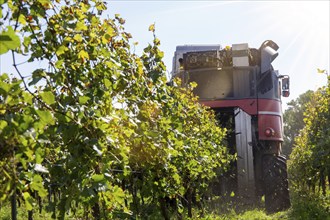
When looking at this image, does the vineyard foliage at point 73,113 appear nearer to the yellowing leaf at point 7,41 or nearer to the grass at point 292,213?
the yellowing leaf at point 7,41

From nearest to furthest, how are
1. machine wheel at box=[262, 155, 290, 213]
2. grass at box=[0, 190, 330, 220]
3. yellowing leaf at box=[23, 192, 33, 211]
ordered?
yellowing leaf at box=[23, 192, 33, 211] → grass at box=[0, 190, 330, 220] → machine wheel at box=[262, 155, 290, 213]

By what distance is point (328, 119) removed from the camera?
8414 millimetres

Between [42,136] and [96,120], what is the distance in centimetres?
60

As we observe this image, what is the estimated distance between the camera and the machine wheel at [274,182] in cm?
940

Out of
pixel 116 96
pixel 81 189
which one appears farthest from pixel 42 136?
pixel 116 96

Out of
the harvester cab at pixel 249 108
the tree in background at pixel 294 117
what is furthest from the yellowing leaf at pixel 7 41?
the tree in background at pixel 294 117

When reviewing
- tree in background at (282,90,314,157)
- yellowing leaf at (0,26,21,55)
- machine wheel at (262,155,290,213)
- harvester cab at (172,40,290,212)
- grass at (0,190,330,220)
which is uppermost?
tree in background at (282,90,314,157)

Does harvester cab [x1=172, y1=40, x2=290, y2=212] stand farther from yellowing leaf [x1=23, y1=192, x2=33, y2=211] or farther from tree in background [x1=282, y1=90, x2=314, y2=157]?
tree in background [x1=282, y1=90, x2=314, y2=157]

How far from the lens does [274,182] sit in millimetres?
9398

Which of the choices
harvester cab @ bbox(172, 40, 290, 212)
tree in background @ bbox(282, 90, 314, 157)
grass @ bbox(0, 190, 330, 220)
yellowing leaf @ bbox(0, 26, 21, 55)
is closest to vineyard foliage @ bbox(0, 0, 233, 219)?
yellowing leaf @ bbox(0, 26, 21, 55)

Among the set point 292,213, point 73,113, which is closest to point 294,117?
point 292,213

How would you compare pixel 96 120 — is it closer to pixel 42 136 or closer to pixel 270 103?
pixel 42 136

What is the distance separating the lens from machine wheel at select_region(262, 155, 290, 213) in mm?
9398

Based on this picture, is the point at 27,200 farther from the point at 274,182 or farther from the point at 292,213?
the point at 292,213
